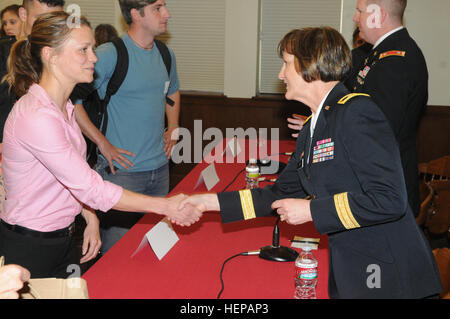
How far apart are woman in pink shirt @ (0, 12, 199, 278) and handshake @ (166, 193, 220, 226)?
15 centimetres

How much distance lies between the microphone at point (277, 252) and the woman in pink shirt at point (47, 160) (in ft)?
1.84

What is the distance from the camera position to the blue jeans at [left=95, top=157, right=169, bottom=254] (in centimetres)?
300

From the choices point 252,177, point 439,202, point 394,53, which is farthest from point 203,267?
point 439,202

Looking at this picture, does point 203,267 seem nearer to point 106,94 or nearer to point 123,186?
point 123,186

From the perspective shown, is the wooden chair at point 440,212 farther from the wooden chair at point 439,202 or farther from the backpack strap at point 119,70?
the backpack strap at point 119,70

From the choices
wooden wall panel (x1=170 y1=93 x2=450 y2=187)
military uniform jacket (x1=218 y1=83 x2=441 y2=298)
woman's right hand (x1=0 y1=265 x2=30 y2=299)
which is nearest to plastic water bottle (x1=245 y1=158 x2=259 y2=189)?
military uniform jacket (x1=218 y1=83 x2=441 y2=298)

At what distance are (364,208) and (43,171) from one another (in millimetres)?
1199

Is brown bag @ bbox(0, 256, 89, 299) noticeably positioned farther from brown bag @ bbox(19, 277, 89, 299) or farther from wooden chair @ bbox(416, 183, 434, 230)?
Answer: wooden chair @ bbox(416, 183, 434, 230)

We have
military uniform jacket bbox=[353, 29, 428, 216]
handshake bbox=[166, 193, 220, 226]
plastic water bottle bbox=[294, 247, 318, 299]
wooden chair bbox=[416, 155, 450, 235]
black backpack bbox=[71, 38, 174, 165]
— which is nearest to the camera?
plastic water bottle bbox=[294, 247, 318, 299]

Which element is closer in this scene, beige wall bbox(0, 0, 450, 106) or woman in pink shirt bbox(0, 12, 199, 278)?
woman in pink shirt bbox(0, 12, 199, 278)

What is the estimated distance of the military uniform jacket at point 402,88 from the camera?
2586 millimetres

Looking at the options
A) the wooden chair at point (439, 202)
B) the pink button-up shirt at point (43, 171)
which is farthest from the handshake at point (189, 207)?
the wooden chair at point (439, 202)

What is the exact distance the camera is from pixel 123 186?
A: 301 cm

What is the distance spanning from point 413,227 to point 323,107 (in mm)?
504
